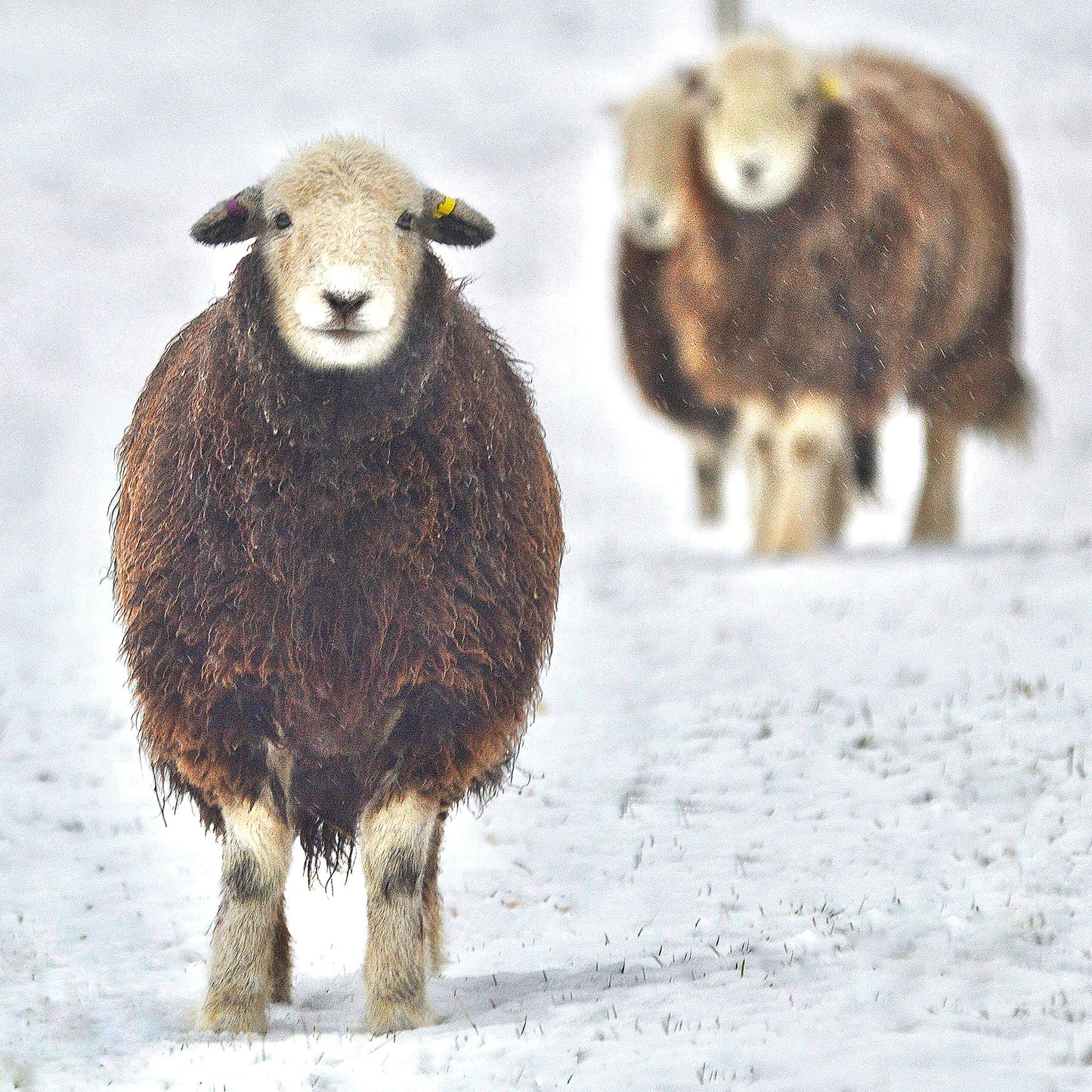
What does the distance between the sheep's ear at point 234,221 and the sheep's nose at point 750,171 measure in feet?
16.1

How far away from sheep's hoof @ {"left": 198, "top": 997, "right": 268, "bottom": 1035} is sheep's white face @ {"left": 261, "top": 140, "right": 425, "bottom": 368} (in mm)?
1588

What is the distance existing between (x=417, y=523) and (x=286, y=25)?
26010mm

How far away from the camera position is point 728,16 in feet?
72.6

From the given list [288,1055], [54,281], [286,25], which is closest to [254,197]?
[288,1055]

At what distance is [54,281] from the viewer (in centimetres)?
2097

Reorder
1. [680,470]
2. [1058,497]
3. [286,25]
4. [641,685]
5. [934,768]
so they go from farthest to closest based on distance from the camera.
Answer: [286,25] → [680,470] → [1058,497] → [641,685] → [934,768]

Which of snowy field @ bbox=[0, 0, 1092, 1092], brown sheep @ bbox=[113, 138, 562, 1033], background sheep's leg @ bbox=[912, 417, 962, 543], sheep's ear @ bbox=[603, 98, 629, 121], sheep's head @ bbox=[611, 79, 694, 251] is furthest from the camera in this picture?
sheep's ear @ bbox=[603, 98, 629, 121]

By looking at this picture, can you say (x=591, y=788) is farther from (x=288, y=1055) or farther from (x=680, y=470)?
(x=680, y=470)

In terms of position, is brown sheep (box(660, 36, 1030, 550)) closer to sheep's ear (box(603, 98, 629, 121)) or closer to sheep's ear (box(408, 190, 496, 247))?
sheep's ear (box(603, 98, 629, 121))

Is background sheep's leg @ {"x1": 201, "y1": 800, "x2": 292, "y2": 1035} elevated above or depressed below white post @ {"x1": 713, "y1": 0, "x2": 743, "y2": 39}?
below

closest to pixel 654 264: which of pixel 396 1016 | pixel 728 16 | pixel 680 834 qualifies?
pixel 680 834

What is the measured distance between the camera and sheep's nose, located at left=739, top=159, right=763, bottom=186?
29.9 feet

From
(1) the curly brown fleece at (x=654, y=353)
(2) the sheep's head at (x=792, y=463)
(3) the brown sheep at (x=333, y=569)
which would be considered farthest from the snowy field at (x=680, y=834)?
(1) the curly brown fleece at (x=654, y=353)

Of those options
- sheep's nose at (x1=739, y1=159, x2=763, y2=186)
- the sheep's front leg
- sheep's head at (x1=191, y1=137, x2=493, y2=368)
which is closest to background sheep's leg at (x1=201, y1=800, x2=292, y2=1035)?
the sheep's front leg
